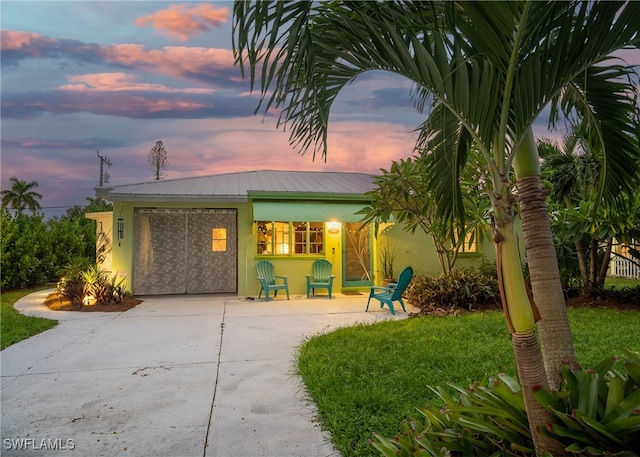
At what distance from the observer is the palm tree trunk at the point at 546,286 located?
208cm

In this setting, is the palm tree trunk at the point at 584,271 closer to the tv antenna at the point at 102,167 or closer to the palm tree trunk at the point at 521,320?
the palm tree trunk at the point at 521,320

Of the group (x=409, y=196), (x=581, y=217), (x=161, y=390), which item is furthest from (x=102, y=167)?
(x=581, y=217)

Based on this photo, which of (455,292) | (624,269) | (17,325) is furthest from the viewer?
(624,269)

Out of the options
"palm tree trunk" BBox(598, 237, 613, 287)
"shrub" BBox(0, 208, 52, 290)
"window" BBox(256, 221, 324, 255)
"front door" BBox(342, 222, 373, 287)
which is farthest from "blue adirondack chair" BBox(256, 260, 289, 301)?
"shrub" BBox(0, 208, 52, 290)

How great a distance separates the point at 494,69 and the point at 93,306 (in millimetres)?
10459

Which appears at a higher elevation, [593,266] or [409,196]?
[409,196]

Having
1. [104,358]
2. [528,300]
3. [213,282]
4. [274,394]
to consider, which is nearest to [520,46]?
[528,300]

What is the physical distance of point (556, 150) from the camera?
10250 mm

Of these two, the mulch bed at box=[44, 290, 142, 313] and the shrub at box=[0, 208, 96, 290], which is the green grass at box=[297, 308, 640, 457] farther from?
the shrub at box=[0, 208, 96, 290]

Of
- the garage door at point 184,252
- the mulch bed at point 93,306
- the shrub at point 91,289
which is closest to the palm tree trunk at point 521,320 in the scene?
the mulch bed at point 93,306

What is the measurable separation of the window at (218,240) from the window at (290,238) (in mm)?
1575

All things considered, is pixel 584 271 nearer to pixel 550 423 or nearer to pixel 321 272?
pixel 321 272

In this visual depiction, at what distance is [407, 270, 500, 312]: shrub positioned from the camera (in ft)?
29.8

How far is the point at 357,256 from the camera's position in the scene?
1265 cm
